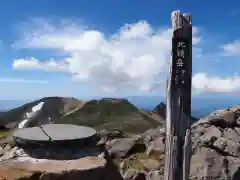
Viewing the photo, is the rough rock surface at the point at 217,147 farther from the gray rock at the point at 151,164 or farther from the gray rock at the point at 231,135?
the gray rock at the point at 151,164

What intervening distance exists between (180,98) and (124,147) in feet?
29.2

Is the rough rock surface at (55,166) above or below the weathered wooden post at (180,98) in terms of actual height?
below

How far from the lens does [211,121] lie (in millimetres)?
15648

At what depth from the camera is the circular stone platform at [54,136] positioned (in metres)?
7.68

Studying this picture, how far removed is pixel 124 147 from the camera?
1505 centimetres

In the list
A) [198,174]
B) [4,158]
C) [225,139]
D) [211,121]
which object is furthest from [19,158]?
[211,121]

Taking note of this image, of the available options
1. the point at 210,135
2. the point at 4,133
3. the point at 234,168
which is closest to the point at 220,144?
the point at 210,135

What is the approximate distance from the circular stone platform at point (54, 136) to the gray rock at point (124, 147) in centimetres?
602

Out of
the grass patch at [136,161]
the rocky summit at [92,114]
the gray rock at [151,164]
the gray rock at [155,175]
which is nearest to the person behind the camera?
the gray rock at [155,175]

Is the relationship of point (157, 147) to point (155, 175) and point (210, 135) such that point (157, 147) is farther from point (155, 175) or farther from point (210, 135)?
point (210, 135)

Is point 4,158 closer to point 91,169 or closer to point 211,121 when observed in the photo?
point 91,169

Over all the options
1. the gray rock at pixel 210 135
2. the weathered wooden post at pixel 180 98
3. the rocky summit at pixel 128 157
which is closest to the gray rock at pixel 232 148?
the rocky summit at pixel 128 157

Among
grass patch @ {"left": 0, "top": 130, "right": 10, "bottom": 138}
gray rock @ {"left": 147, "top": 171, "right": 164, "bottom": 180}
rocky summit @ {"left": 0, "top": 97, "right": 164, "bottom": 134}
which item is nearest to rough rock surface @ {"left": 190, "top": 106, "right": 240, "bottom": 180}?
gray rock @ {"left": 147, "top": 171, "right": 164, "bottom": 180}

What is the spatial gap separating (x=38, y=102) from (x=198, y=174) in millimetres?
10645
